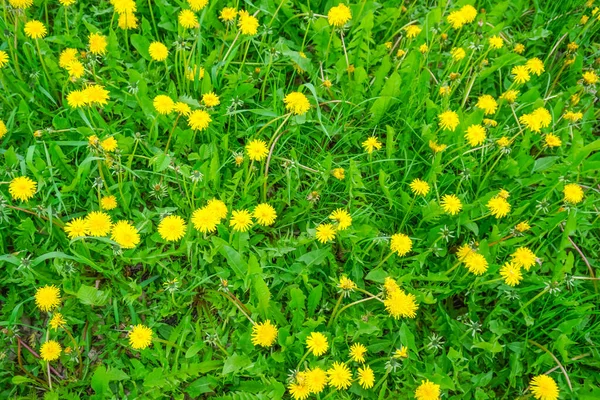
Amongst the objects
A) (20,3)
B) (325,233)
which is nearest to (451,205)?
(325,233)

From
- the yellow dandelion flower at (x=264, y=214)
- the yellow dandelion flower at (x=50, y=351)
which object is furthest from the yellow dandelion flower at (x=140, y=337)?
the yellow dandelion flower at (x=264, y=214)

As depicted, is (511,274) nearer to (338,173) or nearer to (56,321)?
(338,173)

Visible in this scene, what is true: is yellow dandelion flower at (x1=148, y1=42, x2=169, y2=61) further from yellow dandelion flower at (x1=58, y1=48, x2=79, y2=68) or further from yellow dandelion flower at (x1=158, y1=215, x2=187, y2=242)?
yellow dandelion flower at (x1=158, y1=215, x2=187, y2=242)

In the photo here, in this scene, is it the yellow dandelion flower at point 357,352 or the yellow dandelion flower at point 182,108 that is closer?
the yellow dandelion flower at point 357,352

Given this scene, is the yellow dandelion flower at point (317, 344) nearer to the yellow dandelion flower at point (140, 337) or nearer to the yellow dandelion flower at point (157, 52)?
the yellow dandelion flower at point (140, 337)

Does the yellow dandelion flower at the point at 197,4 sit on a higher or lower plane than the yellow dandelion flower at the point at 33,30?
higher

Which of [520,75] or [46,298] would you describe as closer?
[46,298]

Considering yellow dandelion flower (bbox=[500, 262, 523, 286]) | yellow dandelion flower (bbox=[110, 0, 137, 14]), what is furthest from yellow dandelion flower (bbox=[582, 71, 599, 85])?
yellow dandelion flower (bbox=[110, 0, 137, 14])

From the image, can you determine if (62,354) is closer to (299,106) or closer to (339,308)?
(339,308)
